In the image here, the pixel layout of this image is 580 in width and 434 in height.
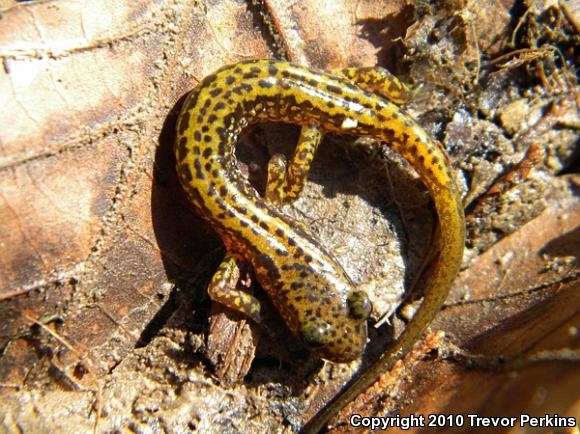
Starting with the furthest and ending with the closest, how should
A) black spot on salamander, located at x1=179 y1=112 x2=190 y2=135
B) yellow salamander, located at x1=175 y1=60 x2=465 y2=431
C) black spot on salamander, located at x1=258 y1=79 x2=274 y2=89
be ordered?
1. black spot on salamander, located at x1=258 y1=79 x2=274 y2=89
2. yellow salamander, located at x1=175 y1=60 x2=465 y2=431
3. black spot on salamander, located at x1=179 y1=112 x2=190 y2=135

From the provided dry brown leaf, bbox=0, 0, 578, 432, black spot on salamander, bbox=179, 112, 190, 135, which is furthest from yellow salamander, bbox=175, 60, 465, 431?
dry brown leaf, bbox=0, 0, 578, 432

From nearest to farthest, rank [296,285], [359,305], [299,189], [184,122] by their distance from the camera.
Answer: [184,122] → [359,305] → [296,285] → [299,189]

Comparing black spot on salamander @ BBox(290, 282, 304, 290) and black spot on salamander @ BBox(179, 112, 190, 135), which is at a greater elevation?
black spot on salamander @ BBox(179, 112, 190, 135)

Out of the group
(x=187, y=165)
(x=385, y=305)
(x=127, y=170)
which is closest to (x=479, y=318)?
(x=385, y=305)

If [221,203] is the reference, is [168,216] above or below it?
below

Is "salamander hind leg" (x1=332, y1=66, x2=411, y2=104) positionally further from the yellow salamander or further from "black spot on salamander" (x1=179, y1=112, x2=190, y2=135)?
"black spot on salamander" (x1=179, y1=112, x2=190, y2=135)

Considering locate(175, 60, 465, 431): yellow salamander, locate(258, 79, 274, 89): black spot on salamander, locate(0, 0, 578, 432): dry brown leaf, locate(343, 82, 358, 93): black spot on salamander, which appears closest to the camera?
locate(0, 0, 578, 432): dry brown leaf

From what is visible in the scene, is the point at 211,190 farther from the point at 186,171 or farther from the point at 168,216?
the point at 168,216

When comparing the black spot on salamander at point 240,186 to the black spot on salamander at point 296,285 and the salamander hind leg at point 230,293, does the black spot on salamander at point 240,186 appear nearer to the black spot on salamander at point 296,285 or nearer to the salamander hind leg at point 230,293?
the salamander hind leg at point 230,293

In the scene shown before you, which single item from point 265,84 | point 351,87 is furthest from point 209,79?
point 351,87
